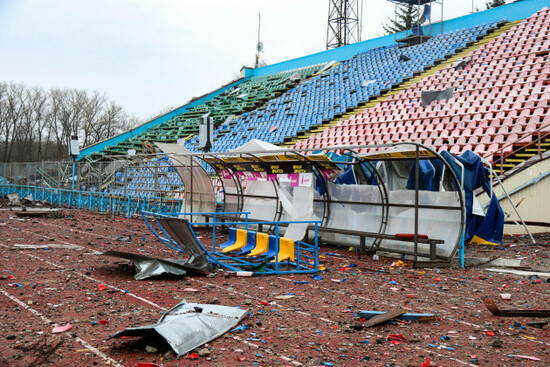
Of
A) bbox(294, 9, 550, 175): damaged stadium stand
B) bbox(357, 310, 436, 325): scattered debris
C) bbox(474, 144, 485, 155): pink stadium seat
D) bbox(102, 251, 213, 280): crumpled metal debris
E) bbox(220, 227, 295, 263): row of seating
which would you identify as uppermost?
bbox(294, 9, 550, 175): damaged stadium stand

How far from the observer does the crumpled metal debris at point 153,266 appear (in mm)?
9383

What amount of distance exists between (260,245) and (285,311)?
13.1 ft

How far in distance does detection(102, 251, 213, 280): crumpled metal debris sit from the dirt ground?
0.54 feet

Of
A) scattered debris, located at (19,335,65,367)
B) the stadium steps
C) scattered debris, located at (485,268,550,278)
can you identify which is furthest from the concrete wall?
scattered debris, located at (19,335,65,367)

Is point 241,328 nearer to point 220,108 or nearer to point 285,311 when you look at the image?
point 285,311

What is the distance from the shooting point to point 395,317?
6.98m

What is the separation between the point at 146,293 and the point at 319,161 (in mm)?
6618

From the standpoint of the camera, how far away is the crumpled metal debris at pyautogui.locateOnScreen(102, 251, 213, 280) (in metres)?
9.38

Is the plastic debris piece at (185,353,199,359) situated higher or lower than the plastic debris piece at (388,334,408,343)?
lower

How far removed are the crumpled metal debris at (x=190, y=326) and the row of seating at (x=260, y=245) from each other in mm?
3539

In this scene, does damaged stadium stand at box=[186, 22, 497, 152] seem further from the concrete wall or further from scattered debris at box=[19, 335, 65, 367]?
scattered debris at box=[19, 335, 65, 367]

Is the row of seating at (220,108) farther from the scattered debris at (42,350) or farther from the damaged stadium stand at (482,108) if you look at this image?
the scattered debris at (42,350)

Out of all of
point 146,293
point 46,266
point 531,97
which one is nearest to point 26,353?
point 146,293

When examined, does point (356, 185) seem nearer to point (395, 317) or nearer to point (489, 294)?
point (489, 294)
